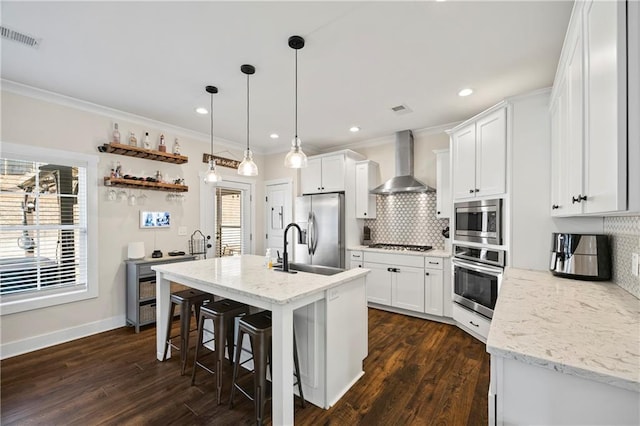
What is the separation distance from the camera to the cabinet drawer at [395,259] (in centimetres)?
368

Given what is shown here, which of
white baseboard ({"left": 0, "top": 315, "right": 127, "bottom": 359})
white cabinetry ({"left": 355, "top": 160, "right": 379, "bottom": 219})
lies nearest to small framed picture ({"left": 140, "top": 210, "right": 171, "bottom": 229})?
white baseboard ({"left": 0, "top": 315, "right": 127, "bottom": 359})

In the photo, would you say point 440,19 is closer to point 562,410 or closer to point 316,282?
point 316,282

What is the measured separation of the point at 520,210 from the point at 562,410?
2.13 meters

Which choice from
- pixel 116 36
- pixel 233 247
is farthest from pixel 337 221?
pixel 116 36

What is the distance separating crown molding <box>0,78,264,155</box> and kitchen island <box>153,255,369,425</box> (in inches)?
86.3

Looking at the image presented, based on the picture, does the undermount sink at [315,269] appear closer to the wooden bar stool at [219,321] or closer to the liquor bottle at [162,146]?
the wooden bar stool at [219,321]

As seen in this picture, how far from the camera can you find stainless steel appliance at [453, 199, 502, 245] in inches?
108

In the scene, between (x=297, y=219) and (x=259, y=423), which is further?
(x=297, y=219)

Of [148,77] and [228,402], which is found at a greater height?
[148,77]

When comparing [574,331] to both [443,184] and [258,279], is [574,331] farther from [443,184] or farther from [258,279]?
[443,184]

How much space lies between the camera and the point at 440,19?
186 centimetres

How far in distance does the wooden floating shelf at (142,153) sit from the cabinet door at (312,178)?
193 centimetres

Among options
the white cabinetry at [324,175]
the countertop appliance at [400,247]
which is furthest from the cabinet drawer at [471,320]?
the white cabinetry at [324,175]

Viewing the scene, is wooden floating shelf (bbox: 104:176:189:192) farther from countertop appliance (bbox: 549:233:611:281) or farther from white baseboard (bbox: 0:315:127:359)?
countertop appliance (bbox: 549:233:611:281)
